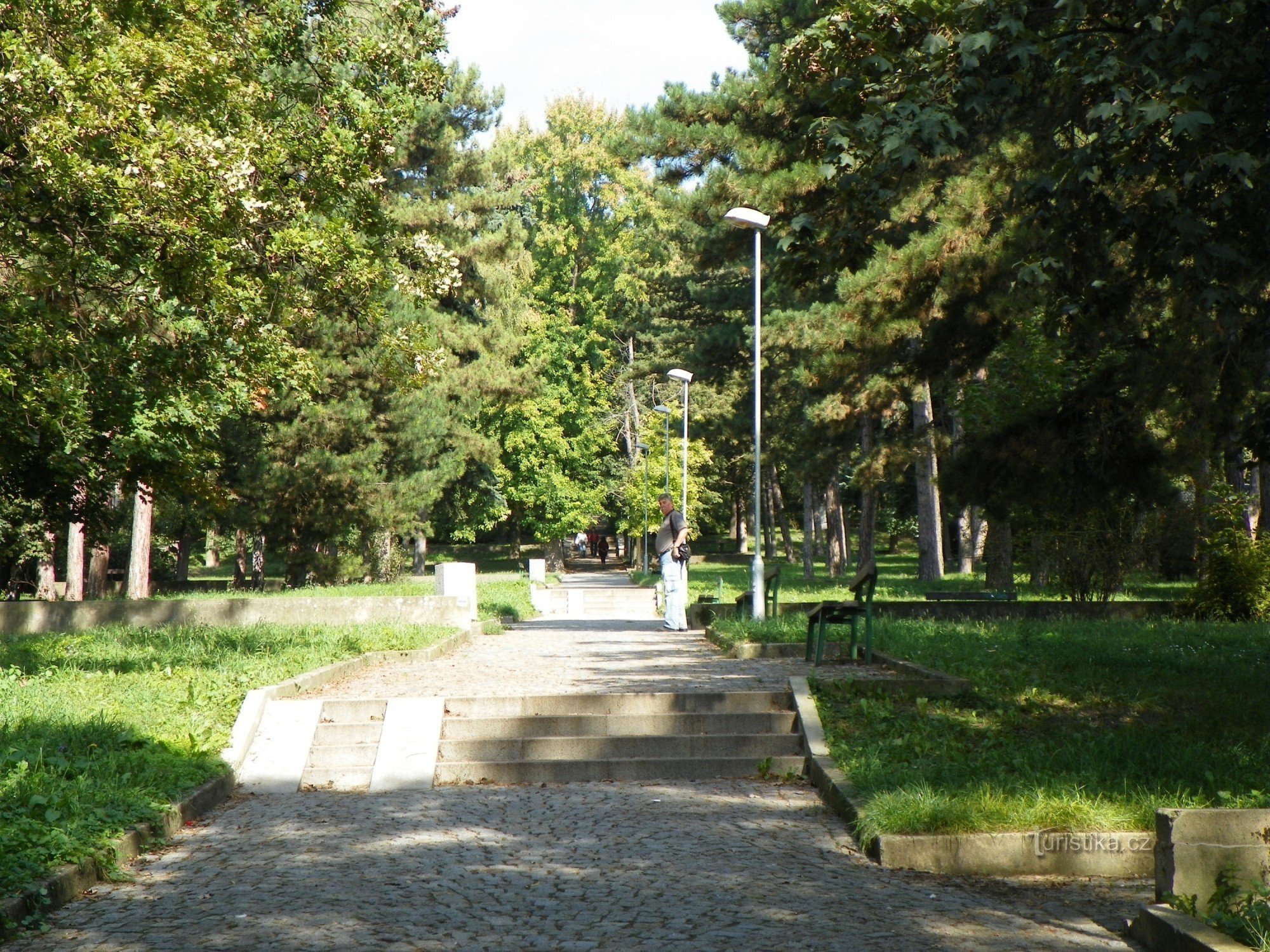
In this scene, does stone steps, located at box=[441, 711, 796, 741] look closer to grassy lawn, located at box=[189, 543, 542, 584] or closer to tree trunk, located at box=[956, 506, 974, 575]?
tree trunk, located at box=[956, 506, 974, 575]

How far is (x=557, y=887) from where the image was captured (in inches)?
245

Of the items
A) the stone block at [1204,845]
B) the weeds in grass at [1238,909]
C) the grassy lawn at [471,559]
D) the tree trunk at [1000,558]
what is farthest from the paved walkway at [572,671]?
the grassy lawn at [471,559]

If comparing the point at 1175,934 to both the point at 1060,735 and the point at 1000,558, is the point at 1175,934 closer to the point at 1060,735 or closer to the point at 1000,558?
the point at 1060,735

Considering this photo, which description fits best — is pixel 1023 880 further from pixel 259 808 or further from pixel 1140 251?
pixel 1140 251

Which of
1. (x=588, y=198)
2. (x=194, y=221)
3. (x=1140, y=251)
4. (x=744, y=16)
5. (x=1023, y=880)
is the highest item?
(x=588, y=198)

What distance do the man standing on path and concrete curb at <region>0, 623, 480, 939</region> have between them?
6.92 m

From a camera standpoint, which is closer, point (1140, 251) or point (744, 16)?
point (1140, 251)

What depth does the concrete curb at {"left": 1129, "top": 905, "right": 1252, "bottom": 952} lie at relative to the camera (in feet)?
15.0

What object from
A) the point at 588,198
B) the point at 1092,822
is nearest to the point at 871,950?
the point at 1092,822

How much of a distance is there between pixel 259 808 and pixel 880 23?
22.8 ft

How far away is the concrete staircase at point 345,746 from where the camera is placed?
924 centimetres

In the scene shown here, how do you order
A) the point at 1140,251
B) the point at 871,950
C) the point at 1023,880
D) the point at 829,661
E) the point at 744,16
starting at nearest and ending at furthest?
the point at 871,950, the point at 1023,880, the point at 1140,251, the point at 829,661, the point at 744,16

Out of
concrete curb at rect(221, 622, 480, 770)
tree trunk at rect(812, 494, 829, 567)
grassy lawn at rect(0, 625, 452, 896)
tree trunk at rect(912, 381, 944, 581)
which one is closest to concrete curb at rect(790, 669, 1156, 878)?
grassy lawn at rect(0, 625, 452, 896)

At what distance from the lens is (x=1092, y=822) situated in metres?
6.57
